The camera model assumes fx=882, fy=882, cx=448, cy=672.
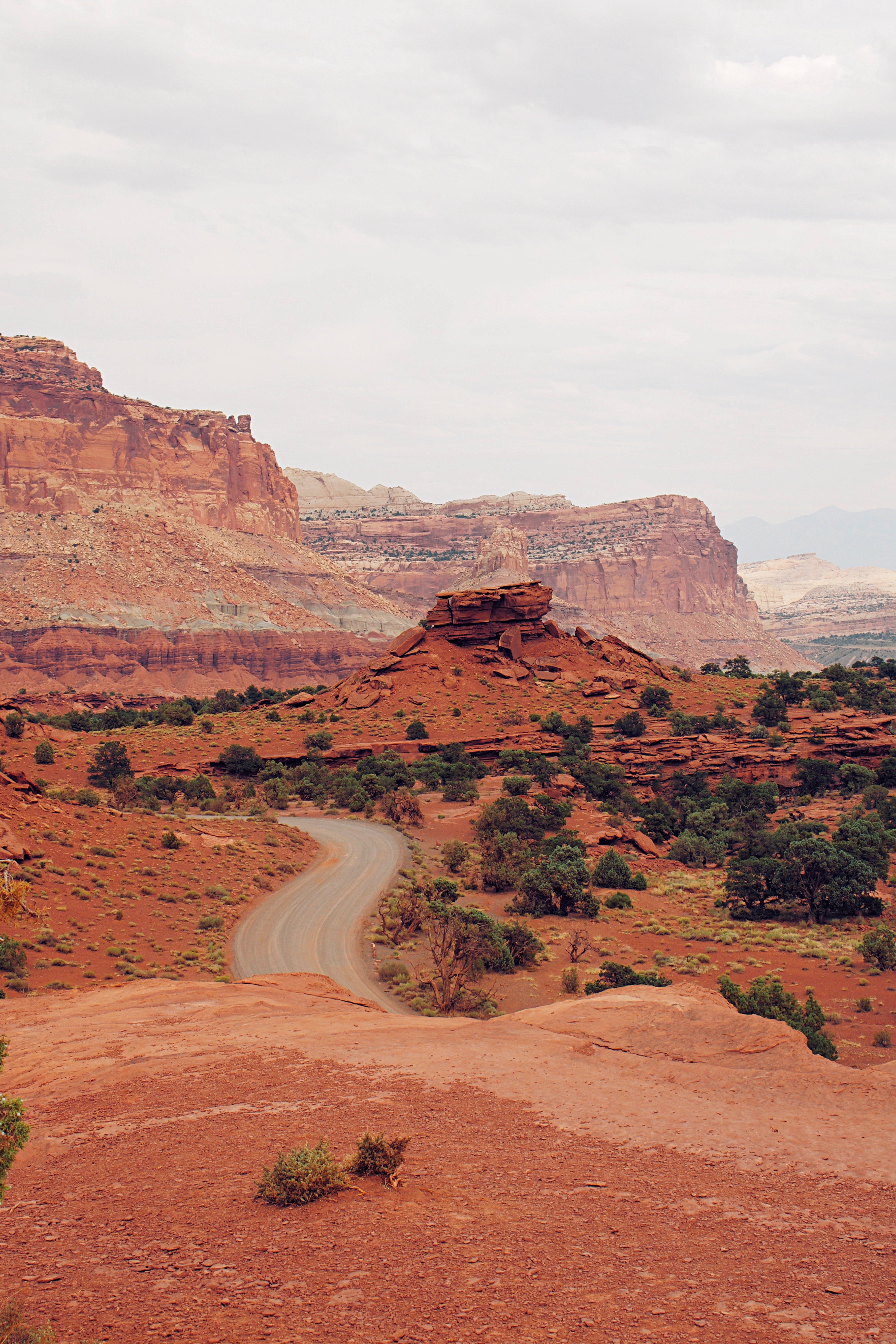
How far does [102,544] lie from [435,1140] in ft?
433

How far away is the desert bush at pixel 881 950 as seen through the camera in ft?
88.4

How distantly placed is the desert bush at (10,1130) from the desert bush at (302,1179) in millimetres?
2651

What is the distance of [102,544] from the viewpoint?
5118 inches

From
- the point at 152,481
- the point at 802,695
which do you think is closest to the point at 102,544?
the point at 152,481

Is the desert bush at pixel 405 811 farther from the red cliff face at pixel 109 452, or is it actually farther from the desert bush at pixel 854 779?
the red cliff face at pixel 109 452

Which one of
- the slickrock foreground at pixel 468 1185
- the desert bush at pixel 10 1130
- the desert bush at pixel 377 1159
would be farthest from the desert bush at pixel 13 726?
the desert bush at pixel 10 1130

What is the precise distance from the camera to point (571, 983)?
2561 cm

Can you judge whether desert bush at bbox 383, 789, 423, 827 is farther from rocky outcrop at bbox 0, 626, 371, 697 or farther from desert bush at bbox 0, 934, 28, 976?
rocky outcrop at bbox 0, 626, 371, 697

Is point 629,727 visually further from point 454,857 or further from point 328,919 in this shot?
point 328,919

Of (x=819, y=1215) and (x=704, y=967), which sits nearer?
(x=819, y=1215)

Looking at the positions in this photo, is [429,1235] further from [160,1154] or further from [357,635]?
[357,635]

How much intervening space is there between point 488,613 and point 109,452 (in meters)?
92.2

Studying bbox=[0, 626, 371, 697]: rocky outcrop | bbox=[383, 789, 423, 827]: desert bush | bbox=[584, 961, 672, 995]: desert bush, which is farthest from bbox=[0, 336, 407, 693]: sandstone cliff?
bbox=[584, 961, 672, 995]: desert bush

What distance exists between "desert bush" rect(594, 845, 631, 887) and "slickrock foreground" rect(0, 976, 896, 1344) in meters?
22.3
